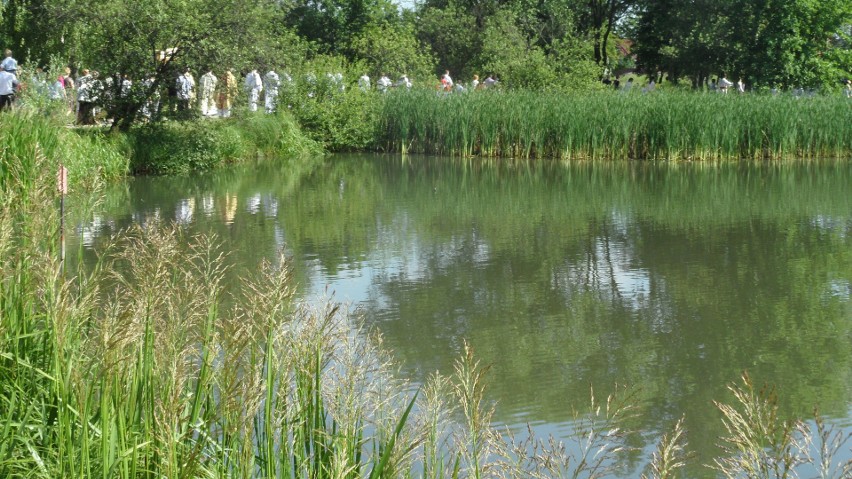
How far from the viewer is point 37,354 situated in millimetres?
4219

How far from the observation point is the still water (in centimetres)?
710

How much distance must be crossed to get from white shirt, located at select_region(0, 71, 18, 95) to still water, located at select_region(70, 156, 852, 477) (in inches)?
118

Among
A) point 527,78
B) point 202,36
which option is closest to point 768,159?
point 527,78

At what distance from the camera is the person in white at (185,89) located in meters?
20.7

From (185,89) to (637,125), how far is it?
10023 mm

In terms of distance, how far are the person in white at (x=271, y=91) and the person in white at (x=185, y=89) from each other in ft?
16.6

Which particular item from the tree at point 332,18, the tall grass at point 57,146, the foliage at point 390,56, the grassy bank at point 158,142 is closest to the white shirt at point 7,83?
the grassy bank at point 158,142

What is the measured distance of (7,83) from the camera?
20.3 metres

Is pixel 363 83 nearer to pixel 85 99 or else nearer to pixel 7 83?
pixel 85 99

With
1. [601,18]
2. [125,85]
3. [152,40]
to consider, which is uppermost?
[601,18]

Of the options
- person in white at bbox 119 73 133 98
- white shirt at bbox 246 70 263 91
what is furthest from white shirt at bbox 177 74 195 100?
white shirt at bbox 246 70 263 91

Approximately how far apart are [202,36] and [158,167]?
253 centimetres

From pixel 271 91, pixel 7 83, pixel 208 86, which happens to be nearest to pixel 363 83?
pixel 271 91

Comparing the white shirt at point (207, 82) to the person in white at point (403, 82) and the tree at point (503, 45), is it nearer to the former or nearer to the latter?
the person in white at point (403, 82)
